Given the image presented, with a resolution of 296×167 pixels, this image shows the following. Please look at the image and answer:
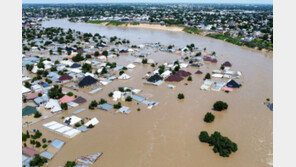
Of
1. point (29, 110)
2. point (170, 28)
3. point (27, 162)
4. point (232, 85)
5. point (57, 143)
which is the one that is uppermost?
point (170, 28)

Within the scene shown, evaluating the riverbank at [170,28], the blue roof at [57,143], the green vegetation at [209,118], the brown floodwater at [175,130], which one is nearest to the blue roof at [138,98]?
the brown floodwater at [175,130]

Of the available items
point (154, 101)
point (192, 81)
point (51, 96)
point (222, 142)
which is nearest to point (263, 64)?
point (192, 81)

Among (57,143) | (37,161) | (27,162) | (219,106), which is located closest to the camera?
(37,161)

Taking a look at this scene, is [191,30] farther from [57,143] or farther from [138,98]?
[57,143]

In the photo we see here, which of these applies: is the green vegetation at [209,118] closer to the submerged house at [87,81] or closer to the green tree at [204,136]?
the green tree at [204,136]

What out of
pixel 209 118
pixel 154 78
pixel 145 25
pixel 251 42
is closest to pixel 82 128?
pixel 209 118

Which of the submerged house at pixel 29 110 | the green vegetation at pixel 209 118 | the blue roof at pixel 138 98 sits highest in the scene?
the blue roof at pixel 138 98

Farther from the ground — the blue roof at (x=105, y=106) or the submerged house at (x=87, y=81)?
the submerged house at (x=87, y=81)

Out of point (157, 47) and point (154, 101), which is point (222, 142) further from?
point (157, 47)
